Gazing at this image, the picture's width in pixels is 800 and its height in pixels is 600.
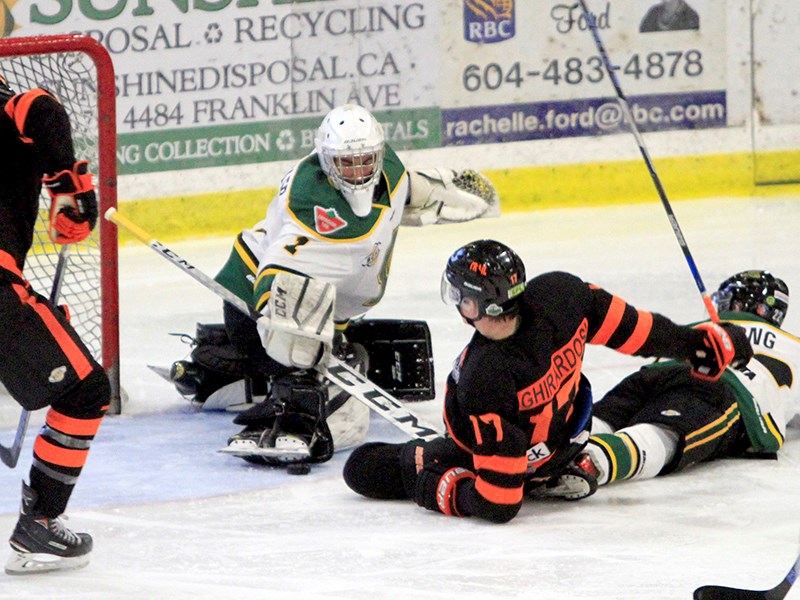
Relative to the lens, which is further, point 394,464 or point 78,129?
point 78,129

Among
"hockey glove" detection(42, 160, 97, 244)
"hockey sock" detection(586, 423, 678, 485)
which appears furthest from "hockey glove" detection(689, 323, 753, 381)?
"hockey glove" detection(42, 160, 97, 244)

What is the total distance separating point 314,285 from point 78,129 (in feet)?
3.39

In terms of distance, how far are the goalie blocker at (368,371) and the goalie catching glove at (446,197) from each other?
1.04 feet

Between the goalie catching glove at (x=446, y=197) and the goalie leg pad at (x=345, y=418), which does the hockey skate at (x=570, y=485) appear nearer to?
the goalie leg pad at (x=345, y=418)

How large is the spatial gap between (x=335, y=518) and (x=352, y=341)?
3.63 ft

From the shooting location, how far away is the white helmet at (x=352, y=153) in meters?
4.12

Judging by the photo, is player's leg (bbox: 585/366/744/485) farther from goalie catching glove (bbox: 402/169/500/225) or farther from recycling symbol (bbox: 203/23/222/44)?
recycling symbol (bbox: 203/23/222/44)

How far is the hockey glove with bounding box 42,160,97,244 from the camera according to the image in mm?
3262

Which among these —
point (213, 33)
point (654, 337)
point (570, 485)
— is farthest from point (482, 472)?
point (213, 33)

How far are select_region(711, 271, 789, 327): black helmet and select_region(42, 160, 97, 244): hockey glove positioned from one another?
1738mm

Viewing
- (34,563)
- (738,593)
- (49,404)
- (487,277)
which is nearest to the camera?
(738,593)

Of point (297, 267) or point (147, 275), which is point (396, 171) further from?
point (147, 275)

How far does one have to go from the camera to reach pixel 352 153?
412cm

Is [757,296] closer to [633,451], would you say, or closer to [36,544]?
[633,451]
